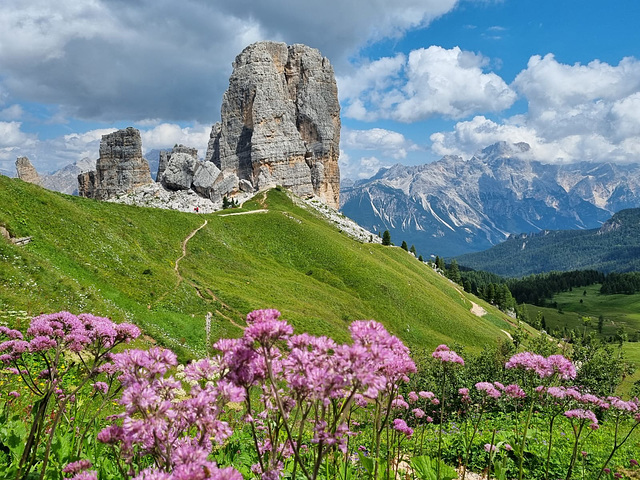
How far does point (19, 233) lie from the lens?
3089 cm

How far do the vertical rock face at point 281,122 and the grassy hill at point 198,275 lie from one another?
2064 inches

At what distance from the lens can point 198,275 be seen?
49.1 meters

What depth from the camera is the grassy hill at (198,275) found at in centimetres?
2719

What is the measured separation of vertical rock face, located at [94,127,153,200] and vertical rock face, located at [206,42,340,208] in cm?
2969

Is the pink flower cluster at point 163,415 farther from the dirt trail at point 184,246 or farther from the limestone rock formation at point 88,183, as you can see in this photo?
the limestone rock formation at point 88,183

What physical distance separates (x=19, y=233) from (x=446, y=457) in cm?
3516

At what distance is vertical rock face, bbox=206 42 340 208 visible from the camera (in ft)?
478

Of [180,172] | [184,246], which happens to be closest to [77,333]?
[184,246]

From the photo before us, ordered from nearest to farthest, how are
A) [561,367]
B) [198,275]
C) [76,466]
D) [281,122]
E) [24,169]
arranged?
[76,466] → [561,367] → [198,275] → [281,122] → [24,169]

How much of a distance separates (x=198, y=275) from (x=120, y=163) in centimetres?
11985

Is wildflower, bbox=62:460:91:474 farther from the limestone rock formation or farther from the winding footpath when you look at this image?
the limestone rock formation

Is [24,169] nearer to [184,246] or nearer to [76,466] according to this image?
[184,246]

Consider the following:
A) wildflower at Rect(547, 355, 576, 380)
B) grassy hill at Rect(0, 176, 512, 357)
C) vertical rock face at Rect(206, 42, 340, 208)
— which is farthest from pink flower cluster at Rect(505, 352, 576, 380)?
vertical rock face at Rect(206, 42, 340, 208)

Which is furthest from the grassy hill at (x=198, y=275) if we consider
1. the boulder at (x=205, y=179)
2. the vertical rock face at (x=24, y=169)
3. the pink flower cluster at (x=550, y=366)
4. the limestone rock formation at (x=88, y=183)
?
the vertical rock face at (x=24, y=169)
